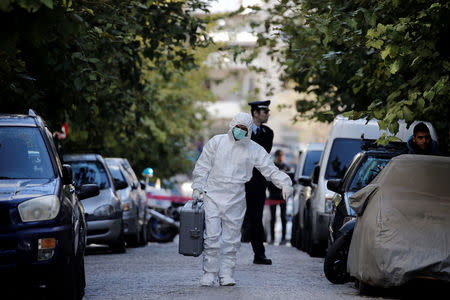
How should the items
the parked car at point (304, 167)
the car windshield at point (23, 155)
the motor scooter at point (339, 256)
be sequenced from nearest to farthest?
the car windshield at point (23, 155) → the motor scooter at point (339, 256) → the parked car at point (304, 167)

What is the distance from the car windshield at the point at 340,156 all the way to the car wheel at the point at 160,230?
9118 mm

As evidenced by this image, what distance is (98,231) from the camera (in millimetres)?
19141

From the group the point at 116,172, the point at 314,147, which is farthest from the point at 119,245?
the point at 314,147

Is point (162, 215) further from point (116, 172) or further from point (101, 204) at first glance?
point (101, 204)

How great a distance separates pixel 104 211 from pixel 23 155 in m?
8.76

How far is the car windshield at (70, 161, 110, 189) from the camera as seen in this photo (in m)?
19.7

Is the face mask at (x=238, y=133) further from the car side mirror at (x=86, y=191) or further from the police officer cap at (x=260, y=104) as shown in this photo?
the police officer cap at (x=260, y=104)

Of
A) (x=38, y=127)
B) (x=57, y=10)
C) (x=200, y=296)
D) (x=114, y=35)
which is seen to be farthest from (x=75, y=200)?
(x=114, y=35)

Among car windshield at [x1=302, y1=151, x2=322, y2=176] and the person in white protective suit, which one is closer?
the person in white protective suit

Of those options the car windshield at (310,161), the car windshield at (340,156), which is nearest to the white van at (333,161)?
the car windshield at (340,156)

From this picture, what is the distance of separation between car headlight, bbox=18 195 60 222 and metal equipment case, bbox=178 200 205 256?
2426mm

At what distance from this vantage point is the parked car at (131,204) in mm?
21531

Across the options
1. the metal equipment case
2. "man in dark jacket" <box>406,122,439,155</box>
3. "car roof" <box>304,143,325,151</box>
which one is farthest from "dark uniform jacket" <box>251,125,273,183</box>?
"car roof" <box>304,143,325,151</box>

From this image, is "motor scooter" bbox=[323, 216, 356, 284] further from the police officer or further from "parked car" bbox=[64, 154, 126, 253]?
"parked car" bbox=[64, 154, 126, 253]
